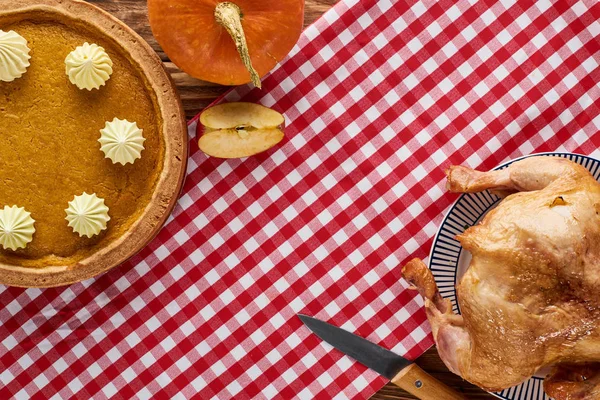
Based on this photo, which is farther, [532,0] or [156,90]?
[532,0]

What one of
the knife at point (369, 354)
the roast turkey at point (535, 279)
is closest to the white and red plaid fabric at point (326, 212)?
the knife at point (369, 354)

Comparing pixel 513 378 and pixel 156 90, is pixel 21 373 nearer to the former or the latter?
pixel 156 90

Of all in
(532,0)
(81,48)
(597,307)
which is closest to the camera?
(597,307)

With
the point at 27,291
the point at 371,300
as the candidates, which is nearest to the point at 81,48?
the point at 27,291

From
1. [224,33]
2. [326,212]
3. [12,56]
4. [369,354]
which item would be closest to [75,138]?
[12,56]

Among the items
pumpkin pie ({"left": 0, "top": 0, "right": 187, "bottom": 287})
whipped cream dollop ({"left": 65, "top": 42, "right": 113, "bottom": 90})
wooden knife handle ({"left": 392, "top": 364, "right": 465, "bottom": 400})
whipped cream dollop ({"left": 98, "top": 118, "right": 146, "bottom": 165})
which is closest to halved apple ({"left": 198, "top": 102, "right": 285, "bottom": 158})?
pumpkin pie ({"left": 0, "top": 0, "right": 187, "bottom": 287})

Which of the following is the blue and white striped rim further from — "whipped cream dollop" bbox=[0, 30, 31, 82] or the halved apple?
"whipped cream dollop" bbox=[0, 30, 31, 82]

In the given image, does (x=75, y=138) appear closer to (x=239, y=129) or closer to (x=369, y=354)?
(x=239, y=129)
